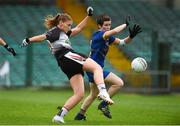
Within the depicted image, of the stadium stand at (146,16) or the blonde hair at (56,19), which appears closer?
the blonde hair at (56,19)

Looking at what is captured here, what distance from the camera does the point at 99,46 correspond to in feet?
50.4

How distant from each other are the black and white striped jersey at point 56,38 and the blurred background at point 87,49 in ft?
45.2

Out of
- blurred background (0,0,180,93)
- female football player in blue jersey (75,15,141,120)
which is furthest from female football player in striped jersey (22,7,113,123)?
blurred background (0,0,180,93)

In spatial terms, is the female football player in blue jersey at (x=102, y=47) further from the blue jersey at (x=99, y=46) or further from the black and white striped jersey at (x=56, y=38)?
the black and white striped jersey at (x=56, y=38)

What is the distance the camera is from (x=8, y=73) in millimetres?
29250

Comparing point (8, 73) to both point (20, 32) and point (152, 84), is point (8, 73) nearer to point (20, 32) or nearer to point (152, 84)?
point (20, 32)

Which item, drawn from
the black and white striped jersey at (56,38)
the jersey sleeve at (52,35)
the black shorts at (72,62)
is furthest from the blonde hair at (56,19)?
the black shorts at (72,62)

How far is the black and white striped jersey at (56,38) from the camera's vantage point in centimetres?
1402

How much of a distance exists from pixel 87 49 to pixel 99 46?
14.6 metres

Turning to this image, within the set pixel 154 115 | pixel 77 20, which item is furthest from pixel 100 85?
pixel 77 20

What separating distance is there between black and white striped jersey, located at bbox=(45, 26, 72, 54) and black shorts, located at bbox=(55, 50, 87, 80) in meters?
0.19

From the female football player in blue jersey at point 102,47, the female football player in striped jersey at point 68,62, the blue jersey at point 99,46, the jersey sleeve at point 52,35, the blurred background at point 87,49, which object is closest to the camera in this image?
→ the female football player in striped jersey at point 68,62

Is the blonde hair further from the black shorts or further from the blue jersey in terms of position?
the blue jersey

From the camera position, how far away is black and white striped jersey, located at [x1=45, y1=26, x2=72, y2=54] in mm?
14023
